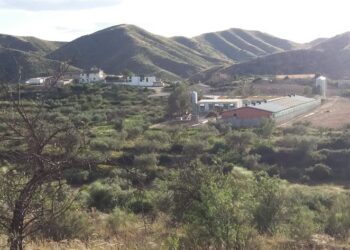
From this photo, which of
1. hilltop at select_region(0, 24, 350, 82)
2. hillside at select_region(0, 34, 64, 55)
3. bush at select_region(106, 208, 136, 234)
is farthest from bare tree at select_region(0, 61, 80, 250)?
hillside at select_region(0, 34, 64, 55)

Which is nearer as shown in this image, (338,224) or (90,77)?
(338,224)

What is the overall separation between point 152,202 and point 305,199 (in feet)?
26.3

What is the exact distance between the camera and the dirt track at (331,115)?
4906cm

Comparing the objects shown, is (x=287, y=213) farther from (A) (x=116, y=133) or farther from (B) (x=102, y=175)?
(A) (x=116, y=133)

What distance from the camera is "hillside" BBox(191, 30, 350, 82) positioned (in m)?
109

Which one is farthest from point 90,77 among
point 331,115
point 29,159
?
point 29,159

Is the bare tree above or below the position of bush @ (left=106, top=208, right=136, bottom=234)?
above

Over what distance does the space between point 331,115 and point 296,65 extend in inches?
2421

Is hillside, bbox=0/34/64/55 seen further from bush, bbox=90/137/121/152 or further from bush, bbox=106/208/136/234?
bush, bbox=106/208/136/234

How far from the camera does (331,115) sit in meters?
55.6

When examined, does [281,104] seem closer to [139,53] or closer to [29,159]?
[29,159]

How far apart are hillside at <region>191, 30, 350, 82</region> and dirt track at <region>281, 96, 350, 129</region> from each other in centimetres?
3867

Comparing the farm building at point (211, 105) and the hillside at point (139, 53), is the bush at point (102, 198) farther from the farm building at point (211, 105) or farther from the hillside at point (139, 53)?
the hillside at point (139, 53)

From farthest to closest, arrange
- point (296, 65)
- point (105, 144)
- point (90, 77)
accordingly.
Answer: point (296, 65) → point (90, 77) → point (105, 144)
